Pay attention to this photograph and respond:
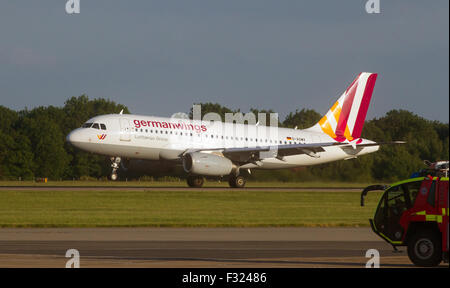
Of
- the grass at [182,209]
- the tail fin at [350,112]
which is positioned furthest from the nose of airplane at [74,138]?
the tail fin at [350,112]

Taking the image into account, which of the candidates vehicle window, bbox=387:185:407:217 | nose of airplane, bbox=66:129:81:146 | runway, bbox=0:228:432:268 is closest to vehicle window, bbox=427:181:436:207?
vehicle window, bbox=387:185:407:217

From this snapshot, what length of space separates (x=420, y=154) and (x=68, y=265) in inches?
2161

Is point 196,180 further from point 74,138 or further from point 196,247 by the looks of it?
point 196,247

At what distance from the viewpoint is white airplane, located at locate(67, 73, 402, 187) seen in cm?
5291

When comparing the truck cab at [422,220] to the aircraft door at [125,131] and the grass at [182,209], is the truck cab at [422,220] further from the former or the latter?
the aircraft door at [125,131]

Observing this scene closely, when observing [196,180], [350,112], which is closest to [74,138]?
[196,180]

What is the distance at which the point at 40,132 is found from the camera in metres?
94.6

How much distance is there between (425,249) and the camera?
18.1 m

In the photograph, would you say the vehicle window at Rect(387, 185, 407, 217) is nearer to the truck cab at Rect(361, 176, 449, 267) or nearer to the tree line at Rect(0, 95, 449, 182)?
the truck cab at Rect(361, 176, 449, 267)

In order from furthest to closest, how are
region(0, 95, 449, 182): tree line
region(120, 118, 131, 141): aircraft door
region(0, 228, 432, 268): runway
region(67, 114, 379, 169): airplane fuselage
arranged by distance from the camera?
1. region(0, 95, 449, 182): tree line
2. region(67, 114, 379, 169): airplane fuselage
3. region(120, 118, 131, 141): aircraft door
4. region(0, 228, 432, 268): runway

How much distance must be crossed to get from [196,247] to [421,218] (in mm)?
7175

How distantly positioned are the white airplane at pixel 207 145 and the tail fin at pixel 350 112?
600mm

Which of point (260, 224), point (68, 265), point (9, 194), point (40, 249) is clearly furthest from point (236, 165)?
point (68, 265)

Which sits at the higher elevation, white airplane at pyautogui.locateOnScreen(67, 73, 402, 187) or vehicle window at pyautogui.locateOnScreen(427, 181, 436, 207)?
white airplane at pyautogui.locateOnScreen(67, 73, 402, 187)
